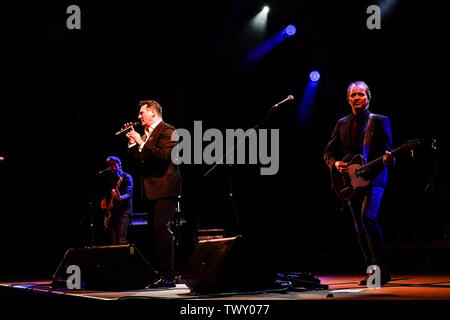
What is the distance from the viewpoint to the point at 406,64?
6.87 m

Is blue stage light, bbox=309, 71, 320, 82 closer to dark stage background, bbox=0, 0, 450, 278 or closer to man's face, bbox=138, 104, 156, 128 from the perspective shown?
dark stage background, bbox=0, 0, 450, 278

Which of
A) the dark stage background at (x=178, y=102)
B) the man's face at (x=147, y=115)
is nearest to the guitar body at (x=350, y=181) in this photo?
the man's face at (x=147, y=115)

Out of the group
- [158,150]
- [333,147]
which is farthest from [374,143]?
[158,150]

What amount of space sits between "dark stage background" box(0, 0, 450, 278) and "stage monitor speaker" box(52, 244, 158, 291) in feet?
11.3

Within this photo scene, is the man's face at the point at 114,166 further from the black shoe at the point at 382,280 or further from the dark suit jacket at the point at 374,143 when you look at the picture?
the black shoe at the point at 382,280

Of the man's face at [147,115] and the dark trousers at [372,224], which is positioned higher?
the man's face at [147,115]

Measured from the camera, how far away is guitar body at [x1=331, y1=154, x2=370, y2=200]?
3.97 metres

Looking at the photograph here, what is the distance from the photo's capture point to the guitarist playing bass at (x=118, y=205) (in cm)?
730

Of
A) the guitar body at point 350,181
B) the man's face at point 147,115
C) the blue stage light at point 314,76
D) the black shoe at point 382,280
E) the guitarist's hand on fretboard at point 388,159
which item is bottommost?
the black shoe at point 382,280

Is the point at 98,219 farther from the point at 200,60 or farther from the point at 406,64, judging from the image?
the point at 406,64

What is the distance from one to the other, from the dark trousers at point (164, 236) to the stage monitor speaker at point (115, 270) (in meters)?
0.14

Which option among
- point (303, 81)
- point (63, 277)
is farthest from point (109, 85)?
point (63, 277)

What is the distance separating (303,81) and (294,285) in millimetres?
5295

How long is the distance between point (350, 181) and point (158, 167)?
5.64 ft
